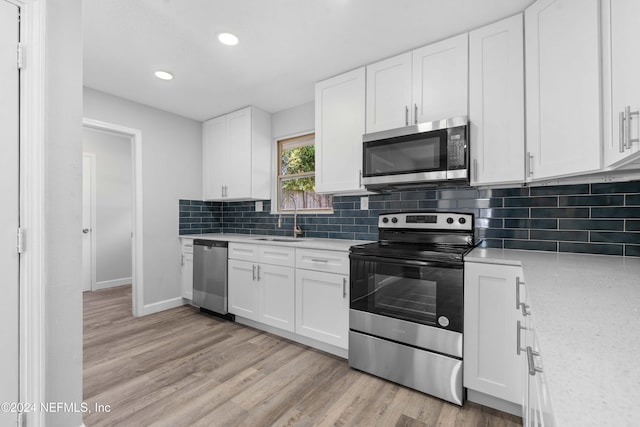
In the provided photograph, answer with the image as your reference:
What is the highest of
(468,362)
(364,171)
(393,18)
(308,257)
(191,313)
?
(393,18)

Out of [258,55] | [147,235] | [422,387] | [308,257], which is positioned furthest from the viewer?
[147,235]

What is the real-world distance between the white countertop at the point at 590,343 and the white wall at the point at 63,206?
1.84 meters

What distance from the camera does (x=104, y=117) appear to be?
306 centimetres

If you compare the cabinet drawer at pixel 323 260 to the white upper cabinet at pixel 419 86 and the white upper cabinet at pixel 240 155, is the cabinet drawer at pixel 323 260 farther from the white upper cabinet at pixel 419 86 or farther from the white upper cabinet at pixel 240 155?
the white upper cabinet at pixel 240 155

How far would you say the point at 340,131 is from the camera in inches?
103

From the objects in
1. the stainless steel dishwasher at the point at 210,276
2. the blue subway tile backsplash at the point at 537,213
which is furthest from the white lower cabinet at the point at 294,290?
the blue subway tile backsplash at the point at 537,213

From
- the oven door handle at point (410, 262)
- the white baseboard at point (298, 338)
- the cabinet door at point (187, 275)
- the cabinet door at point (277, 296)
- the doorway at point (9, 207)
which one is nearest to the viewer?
the doorway at point (9, 207)

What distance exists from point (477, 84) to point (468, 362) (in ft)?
5.87

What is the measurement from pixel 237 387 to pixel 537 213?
7.84ft

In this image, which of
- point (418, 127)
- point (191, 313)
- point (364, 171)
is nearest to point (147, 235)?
point (191, 313)

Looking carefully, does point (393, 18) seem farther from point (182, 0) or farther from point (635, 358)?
point (635, 358)

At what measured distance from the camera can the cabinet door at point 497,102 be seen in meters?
1.83

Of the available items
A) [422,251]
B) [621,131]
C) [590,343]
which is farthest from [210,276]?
[621,131]

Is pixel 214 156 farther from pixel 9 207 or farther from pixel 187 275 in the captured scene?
pixel 9 207
